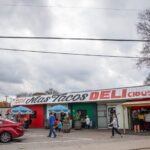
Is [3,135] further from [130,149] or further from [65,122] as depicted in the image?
[65,122]

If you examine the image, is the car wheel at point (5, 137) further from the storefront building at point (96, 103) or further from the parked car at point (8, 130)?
the storefront building at point (96, 103)

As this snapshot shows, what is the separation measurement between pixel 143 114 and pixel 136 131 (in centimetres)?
214

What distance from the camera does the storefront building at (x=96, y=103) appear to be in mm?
30752

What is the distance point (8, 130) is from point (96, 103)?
16.3 meters

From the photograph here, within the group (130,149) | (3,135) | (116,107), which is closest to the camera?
(130,149)

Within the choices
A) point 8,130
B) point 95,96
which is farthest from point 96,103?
point 8,130

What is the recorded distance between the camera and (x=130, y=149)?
1609cm

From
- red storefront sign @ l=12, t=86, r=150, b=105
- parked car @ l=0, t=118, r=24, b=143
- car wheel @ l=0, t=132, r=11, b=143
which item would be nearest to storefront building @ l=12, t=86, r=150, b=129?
red storefront sign @ l=12, t=86, r=150, b=105

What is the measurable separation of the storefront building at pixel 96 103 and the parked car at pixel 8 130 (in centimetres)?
1097

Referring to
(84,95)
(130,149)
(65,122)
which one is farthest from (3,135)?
(84,95)

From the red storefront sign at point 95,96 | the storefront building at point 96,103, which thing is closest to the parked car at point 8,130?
the storefront building at point 96,103

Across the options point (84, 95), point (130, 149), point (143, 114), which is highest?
point (84, 95)

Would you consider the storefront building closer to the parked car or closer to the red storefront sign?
the red storefront sign

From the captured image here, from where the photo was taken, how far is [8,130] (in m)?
20.3
